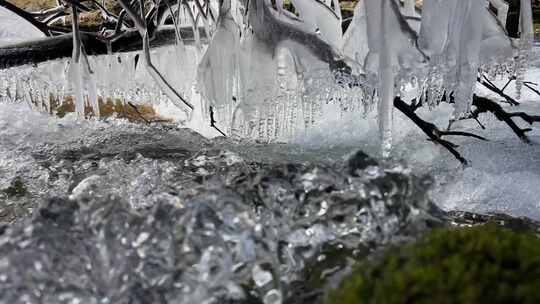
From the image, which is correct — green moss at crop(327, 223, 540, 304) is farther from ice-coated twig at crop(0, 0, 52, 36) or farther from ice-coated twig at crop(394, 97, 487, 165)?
ice-coated twig at crop(0, 0, 52, 36)

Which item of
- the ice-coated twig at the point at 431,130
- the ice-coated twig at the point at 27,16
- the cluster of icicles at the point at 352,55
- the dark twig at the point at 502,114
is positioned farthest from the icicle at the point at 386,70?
the ice-coated twig at the point at 27,16

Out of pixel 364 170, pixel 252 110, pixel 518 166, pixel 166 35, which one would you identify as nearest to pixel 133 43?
pixel 166 35

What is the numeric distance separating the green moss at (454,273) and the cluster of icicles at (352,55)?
1.76m

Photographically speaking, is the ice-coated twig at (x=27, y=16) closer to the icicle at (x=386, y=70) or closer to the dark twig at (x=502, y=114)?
the icicle at (x=386, y=70)

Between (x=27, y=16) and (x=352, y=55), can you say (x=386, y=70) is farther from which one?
(x=27, y=16)

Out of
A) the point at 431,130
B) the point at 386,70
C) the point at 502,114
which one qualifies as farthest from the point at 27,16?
the point at 502,114

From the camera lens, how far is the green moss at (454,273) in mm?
952

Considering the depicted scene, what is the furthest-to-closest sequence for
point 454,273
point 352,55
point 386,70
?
point 352,55 < point 386,70 < point 454,273

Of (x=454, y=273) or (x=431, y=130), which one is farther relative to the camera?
(x=431, y=130)

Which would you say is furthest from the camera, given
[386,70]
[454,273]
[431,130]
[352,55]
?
[431,130]

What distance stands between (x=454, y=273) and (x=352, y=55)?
2.55 meters

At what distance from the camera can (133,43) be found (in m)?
3.98

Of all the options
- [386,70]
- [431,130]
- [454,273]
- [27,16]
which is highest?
[27,16]

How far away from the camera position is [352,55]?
3.38m
